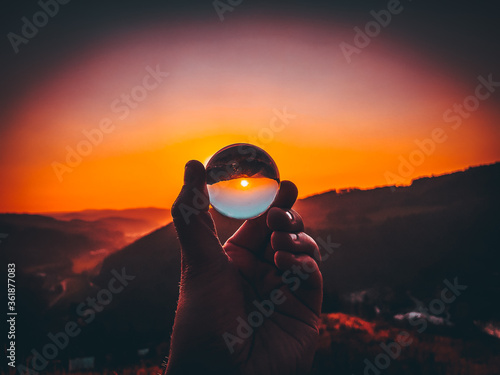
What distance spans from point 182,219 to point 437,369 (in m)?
5.24

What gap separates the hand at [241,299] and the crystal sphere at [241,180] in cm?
11

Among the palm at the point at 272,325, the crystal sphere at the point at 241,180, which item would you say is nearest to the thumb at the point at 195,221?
the crystal sphere at the point at 241,180

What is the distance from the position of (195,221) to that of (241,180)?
1.58 ft

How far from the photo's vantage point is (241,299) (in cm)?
291

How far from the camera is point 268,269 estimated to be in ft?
10.5

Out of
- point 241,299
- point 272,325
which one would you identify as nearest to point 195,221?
point 241,299

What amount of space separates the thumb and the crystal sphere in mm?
107

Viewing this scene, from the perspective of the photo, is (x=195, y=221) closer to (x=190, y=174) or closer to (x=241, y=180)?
(x=190, y=174)

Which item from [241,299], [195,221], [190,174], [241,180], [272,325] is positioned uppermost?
[190,174]

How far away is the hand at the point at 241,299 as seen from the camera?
2.62 metres

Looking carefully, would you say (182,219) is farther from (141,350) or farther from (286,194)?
(141,350)

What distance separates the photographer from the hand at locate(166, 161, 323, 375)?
2.62 m

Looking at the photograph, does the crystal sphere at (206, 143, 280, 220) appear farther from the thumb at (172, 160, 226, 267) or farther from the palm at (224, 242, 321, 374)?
the palm at (224, 242, 321, 374)

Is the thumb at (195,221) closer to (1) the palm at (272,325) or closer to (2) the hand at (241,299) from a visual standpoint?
(2) the hand at (241,299)
